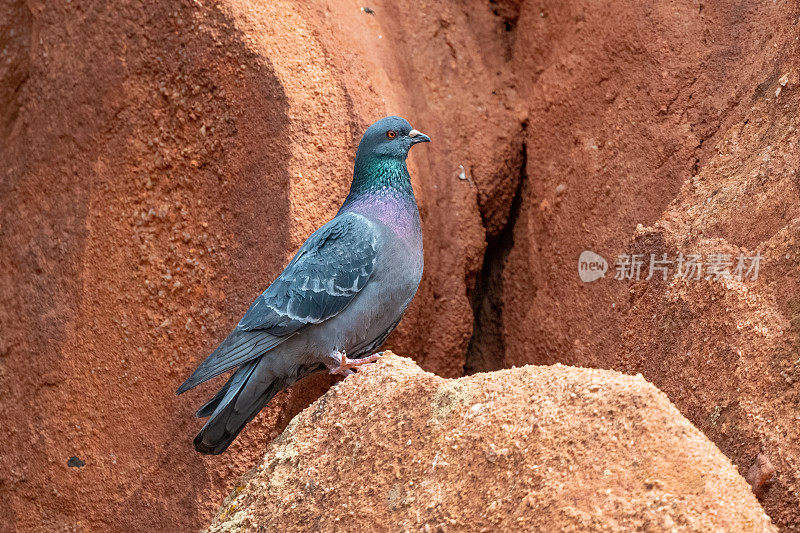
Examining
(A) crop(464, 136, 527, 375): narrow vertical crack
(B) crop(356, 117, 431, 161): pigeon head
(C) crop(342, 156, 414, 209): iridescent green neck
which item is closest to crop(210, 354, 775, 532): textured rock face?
(C) crop(342, 156, 414, 209): iridescent green neck

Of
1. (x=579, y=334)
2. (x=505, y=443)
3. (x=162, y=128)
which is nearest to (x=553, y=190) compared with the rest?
(x=579, y=334)

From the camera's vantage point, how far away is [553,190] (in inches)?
226

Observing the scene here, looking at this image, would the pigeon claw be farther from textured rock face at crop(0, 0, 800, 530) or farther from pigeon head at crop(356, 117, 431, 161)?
pigeon head at crop(356, 117, 431, 161)

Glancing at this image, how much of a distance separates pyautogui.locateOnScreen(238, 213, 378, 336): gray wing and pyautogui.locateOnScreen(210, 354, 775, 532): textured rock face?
658mm

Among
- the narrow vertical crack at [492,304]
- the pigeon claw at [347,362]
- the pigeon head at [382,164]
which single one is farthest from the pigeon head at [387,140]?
the narrow vertical crack at [492,304]

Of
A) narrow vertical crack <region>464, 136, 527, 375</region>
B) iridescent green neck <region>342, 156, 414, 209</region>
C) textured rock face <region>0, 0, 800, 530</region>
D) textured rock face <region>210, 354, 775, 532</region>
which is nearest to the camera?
textured rock face <region>210, 354, 775, 532</region>

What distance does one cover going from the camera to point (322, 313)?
421 cm

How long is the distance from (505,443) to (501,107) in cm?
369

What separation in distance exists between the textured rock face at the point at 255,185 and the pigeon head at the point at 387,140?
423 millimetres

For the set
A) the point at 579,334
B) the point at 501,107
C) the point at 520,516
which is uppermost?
the point at 501,107

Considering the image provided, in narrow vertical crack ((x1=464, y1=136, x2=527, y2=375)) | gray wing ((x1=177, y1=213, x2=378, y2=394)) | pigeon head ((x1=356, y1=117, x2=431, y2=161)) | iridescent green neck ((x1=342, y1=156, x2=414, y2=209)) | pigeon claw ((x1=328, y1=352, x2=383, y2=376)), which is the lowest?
narrow vertical crack ((x1=464, y1=136, x2=527, y2=375))

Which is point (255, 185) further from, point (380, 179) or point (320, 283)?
point (320, 283)

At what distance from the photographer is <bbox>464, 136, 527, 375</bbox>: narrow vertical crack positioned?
6.14m

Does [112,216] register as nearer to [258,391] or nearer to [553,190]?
[258,391]
